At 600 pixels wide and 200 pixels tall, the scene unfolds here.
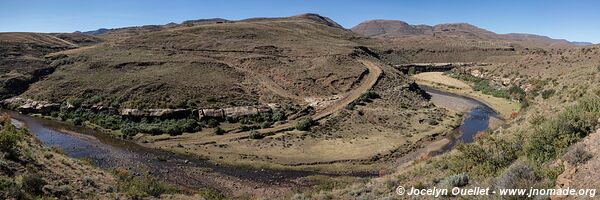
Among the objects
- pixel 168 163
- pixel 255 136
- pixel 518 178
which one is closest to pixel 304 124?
pixel 255 136

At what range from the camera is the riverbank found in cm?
5626

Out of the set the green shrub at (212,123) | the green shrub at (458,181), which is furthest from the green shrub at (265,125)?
the green shrub at (458,181)

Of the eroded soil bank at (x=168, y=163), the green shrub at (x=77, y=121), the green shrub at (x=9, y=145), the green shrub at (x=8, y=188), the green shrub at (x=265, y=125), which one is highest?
the green shrub at (x=9, y=145)

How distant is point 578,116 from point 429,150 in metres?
23.4

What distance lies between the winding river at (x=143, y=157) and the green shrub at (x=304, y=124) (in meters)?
9.85

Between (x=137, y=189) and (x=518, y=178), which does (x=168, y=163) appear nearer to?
(x=137, y=189)

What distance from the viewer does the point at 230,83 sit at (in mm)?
56875

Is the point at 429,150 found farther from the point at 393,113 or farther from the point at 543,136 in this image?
the point at 543,136

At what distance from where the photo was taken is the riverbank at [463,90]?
5626cm

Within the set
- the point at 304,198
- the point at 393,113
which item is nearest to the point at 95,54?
the point at 393,113

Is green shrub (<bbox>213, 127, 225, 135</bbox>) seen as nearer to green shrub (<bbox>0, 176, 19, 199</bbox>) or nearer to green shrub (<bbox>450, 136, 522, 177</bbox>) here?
green shrub (<bbox>0, 176, 19, 199</bbox>)

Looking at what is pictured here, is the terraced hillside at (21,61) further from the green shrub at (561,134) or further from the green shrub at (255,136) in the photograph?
the green shrub at (561,134)

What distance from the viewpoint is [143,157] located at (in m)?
35.8

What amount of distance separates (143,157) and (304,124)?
49.3 ft
